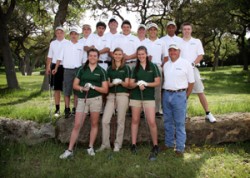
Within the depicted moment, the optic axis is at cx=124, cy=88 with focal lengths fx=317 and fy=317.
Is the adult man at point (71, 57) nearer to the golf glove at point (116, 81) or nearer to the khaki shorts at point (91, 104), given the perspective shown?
the khaki shorts at point (91, 104)

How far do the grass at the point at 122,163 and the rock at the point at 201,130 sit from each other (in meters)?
0.34

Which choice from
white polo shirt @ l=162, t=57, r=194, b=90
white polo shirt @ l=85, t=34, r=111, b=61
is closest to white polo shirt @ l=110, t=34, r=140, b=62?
white polo shirt @ l=85, t=34, r=111, b=61

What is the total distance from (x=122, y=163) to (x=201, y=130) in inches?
96.6

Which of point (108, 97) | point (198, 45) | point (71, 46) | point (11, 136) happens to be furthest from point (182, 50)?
point (11, 136)

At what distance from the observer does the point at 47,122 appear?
8141mm

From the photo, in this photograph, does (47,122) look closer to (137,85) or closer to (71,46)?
(71,46)

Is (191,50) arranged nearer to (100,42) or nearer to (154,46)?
(154,46)

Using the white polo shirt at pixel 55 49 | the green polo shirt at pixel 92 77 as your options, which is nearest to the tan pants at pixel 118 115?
the green polo shirt at pixel 92 77

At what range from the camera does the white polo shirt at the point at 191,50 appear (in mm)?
7316

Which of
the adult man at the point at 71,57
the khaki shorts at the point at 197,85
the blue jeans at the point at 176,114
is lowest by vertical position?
the blue jeans at the point at 176,114

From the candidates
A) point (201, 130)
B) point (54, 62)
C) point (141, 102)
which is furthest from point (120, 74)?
point (201, 130)

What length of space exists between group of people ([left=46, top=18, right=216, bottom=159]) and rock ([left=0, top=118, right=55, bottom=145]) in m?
1.19

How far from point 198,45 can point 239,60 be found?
58.9 meters

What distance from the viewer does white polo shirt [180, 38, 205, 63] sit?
732cm
